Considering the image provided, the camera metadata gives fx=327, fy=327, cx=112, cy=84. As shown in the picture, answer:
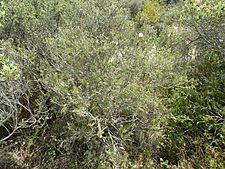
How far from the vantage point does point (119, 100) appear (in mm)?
3232

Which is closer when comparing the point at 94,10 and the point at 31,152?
the point at 31,152

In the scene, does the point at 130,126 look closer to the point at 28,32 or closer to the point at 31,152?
the point at 31,152

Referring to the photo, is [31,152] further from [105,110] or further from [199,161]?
[199,161]

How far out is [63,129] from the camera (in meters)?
3.90

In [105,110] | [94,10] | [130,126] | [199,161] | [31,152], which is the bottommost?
[199,161]

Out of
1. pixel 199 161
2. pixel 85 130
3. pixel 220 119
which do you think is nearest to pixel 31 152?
pixel 85 130

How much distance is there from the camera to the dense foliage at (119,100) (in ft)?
10.8

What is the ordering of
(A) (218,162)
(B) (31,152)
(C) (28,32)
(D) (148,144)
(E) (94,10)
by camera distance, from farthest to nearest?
1. (E) (94,10)
2. (C) (28,32)
3. (B) (31,152)
4. (D) (148,144)
5. (A) (218,162)

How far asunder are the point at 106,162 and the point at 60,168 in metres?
0.65

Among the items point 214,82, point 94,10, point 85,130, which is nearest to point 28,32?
point 94,10

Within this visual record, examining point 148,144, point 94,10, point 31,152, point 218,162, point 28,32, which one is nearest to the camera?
point 218,162

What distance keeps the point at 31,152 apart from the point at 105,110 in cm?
132

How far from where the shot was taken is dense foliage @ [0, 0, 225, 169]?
3.30 meters

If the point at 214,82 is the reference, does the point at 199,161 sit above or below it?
below
